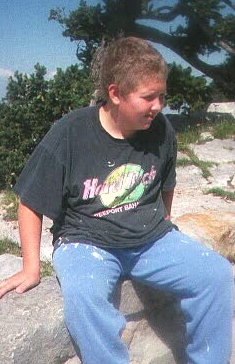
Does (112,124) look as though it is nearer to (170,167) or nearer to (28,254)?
(170,167)

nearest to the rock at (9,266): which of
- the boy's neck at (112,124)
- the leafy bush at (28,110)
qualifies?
the boy's neck at (112,124)

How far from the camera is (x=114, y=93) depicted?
2.34 m

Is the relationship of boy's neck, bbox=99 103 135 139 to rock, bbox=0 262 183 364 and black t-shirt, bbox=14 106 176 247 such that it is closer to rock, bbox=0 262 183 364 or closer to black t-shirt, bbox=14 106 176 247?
black t-shirt, bbox=14 106 176 247

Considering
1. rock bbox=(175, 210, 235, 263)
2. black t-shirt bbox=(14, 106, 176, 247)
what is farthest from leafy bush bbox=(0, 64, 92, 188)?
black t-shirt bbox=(14, 106, 176, 247)

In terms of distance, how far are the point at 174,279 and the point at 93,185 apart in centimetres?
47

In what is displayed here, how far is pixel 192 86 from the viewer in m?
8.97

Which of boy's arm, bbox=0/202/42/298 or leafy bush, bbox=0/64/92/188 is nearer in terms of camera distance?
boy's arm, bbox=0/202/42/298

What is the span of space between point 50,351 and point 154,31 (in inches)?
297

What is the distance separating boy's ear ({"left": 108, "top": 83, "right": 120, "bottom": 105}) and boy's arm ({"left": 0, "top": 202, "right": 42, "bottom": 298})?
1.76 feet

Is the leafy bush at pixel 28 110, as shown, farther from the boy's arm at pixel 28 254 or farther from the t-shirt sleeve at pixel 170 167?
the boy's arm at pixel 28 254

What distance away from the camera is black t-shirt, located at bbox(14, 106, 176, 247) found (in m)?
2.25

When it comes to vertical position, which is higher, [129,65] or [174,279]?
[129,65]

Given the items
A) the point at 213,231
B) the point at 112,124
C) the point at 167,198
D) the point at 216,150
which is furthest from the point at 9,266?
the point at 216,150

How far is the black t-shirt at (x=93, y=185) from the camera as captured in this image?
225 centimetres
